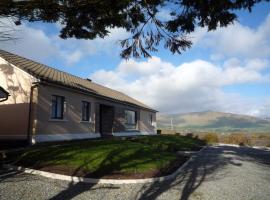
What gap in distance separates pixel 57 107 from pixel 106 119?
865 centimetres

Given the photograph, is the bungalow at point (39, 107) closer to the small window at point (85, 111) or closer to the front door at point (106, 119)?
the small window at point (85, 111)

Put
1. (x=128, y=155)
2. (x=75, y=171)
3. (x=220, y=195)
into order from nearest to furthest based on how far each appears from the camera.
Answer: (x=220, y=195), (x=75, y=171), (x=128, y=155)

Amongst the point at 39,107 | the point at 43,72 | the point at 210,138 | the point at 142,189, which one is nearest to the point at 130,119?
the point at 210,138

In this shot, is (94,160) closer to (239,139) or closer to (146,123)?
(146,123)

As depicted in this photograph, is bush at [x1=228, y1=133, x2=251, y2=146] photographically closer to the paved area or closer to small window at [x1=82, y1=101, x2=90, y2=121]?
small window at [x1=82, y1=101, x2=90, y2=121]

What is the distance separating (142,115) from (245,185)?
28.1m

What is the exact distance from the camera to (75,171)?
1085cm

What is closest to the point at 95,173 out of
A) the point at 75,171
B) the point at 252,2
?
the point at 75,171

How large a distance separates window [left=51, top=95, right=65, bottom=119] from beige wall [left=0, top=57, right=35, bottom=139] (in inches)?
74.0

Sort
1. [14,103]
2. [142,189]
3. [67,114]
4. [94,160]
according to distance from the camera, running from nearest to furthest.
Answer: [142,189]
[94,160]
[14,103]
[67,114]

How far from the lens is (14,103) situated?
18859 mm

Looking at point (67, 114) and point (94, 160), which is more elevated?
point (67, 114)

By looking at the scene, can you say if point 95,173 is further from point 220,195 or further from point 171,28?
point 171,28

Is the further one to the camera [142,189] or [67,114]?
[67,114]
